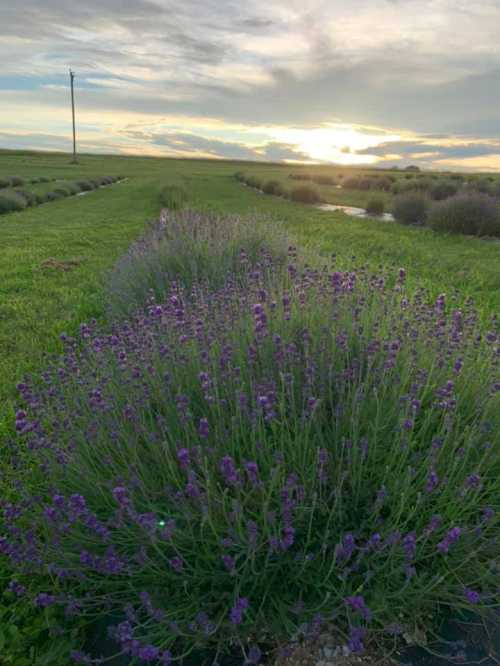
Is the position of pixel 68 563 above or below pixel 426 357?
below

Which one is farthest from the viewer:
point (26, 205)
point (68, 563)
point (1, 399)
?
point (26, 205)

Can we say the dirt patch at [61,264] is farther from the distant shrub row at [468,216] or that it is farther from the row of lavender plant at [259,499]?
the distant shrub row at [468,216]

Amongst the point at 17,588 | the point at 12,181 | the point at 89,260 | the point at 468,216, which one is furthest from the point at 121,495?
the point at 12,181

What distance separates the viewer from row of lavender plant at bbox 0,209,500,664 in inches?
74.7

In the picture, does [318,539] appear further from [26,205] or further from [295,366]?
[26,205]

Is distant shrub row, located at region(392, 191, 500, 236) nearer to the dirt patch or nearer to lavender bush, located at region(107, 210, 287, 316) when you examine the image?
lavender bush, located at region(107, 210, 287, 316)

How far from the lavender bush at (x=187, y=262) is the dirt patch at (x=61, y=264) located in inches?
122

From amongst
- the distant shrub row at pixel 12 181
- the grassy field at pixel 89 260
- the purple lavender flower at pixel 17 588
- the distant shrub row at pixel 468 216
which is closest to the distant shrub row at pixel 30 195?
the grassy field at pixel 89 260

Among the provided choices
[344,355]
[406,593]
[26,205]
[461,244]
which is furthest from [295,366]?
[26,205]

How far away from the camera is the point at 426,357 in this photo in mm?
3248

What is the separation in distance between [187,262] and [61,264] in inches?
189

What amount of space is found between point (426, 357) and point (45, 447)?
234 cm

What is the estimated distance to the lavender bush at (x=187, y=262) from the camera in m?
6.03

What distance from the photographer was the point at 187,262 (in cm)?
653
